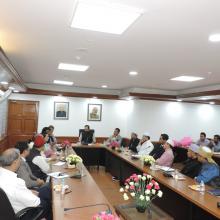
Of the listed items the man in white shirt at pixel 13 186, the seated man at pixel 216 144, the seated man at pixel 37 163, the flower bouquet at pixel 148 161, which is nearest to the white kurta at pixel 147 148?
the flower bouquet at pixel 148 161

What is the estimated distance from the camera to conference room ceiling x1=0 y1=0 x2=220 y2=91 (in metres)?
2.49

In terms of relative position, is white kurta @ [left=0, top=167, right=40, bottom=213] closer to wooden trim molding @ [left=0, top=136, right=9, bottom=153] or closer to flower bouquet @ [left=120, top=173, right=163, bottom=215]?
flower bouquet @ [left=120, top=173, right=163, bottom=215]

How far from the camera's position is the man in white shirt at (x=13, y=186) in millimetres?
2305

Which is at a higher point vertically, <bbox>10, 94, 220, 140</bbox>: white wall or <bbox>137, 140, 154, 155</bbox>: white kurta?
<bbox>10, 94, 220, 140</bbox>: white wall

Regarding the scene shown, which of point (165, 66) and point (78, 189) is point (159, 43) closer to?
point (165, 66)

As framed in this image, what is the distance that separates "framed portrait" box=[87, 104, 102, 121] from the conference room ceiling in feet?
12.9

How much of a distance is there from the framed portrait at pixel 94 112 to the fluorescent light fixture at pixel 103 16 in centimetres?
667

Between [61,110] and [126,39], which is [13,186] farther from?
[61,110]

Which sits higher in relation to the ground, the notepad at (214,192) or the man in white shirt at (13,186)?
the man in white shirt at (13,186)

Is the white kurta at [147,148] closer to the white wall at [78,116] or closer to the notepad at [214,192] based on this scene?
the notepad at [214,192]

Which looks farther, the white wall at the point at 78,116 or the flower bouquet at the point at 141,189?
the white wall at the point at 78,116

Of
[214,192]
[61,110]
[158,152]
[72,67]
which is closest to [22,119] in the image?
[61,110]

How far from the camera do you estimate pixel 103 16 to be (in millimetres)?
2631

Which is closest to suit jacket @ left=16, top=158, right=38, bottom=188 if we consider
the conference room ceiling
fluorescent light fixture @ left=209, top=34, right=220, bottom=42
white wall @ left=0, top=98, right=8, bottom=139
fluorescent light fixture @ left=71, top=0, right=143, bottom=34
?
the conference room ceiling
